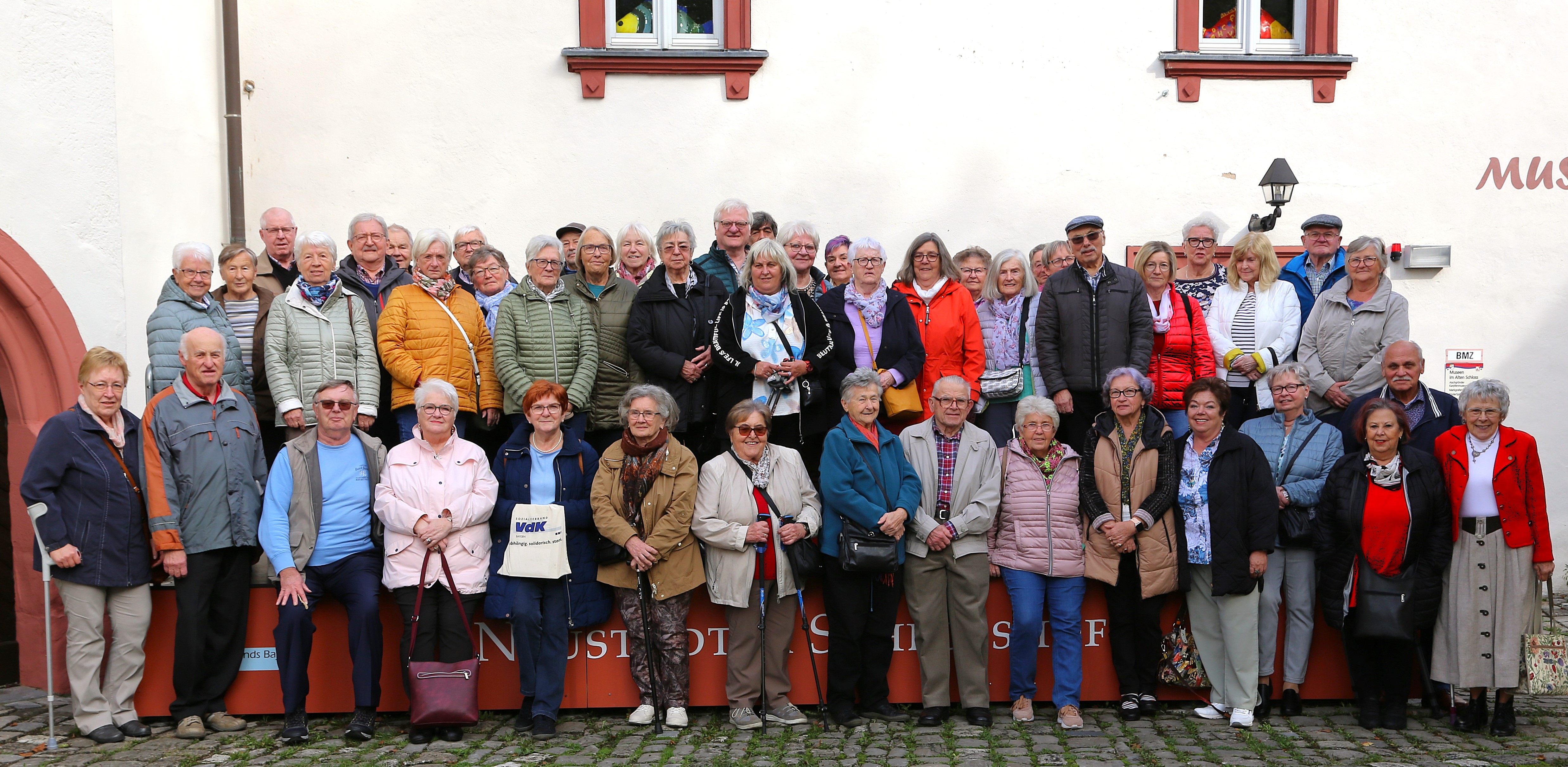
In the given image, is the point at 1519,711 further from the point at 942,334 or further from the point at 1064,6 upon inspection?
the point at 1064,6

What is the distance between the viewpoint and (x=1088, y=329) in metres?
6.62

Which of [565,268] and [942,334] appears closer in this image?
[942,334]

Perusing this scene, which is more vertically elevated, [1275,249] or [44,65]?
[44,65]

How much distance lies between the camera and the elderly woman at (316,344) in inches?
239

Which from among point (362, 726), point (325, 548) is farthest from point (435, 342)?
point (362, 726)

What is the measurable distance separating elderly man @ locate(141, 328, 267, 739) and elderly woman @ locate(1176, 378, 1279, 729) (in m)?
4.49

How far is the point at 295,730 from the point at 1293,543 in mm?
4799

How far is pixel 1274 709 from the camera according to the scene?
20.0ft

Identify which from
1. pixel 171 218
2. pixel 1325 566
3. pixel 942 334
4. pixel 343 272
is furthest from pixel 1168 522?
pixel 171 218

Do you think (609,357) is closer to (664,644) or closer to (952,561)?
(664,644)

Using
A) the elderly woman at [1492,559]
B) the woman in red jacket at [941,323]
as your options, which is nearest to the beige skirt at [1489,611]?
the elderly woman at [1492,559]

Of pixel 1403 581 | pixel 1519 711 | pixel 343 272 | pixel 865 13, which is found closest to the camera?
pixel 1403 581

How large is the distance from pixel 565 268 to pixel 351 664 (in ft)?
8.73

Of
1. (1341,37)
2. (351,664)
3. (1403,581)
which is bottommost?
(351,664)
